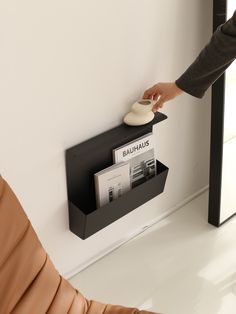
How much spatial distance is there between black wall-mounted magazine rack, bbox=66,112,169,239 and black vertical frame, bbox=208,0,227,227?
0.64ft

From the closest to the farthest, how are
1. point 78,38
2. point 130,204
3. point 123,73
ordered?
point 78,38 < point 123,73 < point 130,204

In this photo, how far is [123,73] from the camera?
1.60 metres

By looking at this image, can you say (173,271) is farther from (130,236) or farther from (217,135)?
(217,135)

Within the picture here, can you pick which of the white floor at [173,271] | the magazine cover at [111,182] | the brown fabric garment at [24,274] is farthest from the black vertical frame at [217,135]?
the brown fabric garment at [24,274]

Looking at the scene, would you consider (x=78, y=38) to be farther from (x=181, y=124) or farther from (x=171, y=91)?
(x=181, y=124)

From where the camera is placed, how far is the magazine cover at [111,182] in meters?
1.61

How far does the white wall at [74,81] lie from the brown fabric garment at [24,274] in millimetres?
237

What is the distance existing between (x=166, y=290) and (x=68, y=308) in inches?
19.0

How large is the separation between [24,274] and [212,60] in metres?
0.75

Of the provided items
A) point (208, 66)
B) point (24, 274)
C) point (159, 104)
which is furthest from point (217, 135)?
point (24, 274)

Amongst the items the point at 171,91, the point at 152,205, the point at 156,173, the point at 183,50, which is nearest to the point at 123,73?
the point at 171,91

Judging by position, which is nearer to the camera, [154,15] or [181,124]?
[154,15]

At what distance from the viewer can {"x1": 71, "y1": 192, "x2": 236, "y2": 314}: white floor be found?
164 cm

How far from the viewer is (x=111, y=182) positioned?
1648 millimetres
